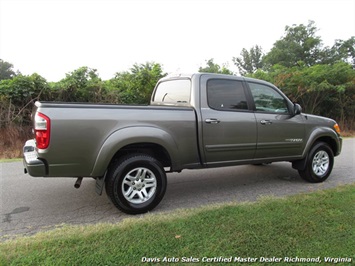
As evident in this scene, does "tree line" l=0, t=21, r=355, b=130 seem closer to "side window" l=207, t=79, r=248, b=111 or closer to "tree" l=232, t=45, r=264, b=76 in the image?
"side window" l=207, t=79, r=248, b=111

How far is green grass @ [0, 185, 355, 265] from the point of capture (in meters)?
2.59

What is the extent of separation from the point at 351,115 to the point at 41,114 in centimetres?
1659

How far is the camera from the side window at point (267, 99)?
4773 mm

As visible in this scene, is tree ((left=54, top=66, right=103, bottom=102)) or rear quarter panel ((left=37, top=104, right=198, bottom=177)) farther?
tree ((left=54, top=66, right=103, bottom=102))

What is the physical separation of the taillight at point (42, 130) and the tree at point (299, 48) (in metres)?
35.2

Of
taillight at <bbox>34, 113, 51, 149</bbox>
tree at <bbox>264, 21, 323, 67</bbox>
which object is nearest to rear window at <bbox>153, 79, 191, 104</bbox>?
taillight at <bbox>34, 113, 51, 149</bbox>

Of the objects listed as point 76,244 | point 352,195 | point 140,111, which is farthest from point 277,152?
point 76,244

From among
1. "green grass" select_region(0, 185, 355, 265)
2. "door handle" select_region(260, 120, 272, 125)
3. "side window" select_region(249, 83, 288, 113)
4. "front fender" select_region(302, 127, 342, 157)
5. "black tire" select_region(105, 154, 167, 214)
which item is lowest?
"green grass" select_region(0, 185, 355, 265)

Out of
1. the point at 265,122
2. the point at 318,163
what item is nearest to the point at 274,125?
the point at 265,122

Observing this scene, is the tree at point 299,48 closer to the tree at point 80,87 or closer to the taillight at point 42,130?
the tree at point 80,87

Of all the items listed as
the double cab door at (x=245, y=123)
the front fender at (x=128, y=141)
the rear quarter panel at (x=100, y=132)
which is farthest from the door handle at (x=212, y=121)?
the front fender at (x=128, y=141)

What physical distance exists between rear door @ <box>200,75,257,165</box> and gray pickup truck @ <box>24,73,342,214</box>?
2 cm

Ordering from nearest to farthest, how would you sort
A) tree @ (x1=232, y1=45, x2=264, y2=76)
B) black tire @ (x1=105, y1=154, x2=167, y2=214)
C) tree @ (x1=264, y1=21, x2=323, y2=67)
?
black tire @ (x1=105, y1=154, x2=167, y2=214), tree @ (x1=264, y1=21, x2=323, y2=67), tree @ (x1=232, y1=45, x2=264, y2=76)

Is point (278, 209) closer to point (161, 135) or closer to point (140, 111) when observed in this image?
point (161, 135)
